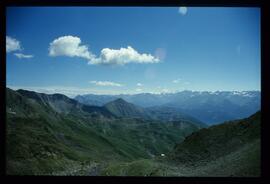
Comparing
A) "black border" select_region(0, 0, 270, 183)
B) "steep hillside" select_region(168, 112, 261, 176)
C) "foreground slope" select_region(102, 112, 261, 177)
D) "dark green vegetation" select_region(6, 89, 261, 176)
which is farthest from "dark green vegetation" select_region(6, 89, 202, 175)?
"black border" select_region(0, 0, 270, 183)

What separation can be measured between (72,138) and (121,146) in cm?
1977

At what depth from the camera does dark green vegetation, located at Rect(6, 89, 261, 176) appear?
1588cm

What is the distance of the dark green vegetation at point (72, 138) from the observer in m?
54.3

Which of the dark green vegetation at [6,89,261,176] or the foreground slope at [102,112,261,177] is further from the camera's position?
the foreground slope at [102,112,261,177]

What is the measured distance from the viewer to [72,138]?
97.7 metres

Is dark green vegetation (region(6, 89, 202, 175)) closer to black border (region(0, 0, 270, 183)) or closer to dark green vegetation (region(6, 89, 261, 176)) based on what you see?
dark green vegetation (region(6, 89, 261, 176))

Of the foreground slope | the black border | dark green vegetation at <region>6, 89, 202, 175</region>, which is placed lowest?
dark green vegetation at <region>6, 89, 202, 175</region>
